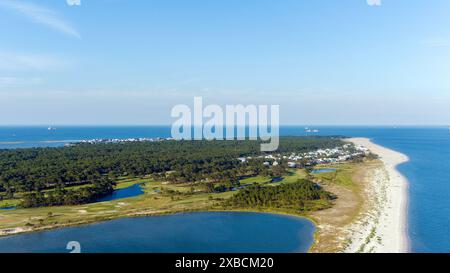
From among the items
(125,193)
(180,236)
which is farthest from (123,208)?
(180,236)

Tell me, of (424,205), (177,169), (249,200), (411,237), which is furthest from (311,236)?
(177,169)

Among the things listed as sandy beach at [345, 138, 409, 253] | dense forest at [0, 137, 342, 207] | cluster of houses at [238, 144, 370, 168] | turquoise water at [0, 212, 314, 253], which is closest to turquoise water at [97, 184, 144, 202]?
dense forest at [0, 137, 342, 207]

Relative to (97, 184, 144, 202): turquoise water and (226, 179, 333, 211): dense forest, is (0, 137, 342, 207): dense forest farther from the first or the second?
(226, 179, 333, 211): dense forest

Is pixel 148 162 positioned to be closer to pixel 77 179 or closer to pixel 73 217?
pixel 77 179

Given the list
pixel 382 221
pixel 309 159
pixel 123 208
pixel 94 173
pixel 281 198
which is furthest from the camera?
pixel 309 159

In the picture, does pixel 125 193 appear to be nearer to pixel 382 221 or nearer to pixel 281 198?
pixel 281 198

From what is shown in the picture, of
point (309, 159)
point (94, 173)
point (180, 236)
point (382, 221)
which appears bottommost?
point (180, 236)
